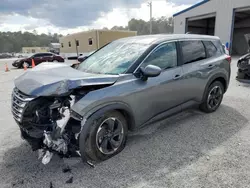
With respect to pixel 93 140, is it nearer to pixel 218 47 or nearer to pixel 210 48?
pixel 210 48

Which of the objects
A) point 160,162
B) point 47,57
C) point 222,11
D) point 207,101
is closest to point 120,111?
point 160,162

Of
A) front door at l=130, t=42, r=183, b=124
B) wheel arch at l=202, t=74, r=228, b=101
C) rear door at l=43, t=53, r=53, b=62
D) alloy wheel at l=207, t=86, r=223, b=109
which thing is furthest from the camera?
rear door at l=43, t=53, r=53, b=62

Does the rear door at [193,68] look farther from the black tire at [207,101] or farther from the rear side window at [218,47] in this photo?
the rear side window at [218,47]

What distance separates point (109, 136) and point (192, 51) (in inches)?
92.4

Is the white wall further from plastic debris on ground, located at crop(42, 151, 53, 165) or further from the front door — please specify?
plastic debris on ground, located at crop(42, 151, 53, 165)

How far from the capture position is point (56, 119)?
99.7 inches

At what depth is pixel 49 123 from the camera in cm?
254

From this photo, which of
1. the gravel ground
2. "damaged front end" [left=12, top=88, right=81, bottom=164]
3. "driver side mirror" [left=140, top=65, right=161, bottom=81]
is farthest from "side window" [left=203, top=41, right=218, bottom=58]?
"damaged front end" [left=12, top=88, right=81, bottom=164]

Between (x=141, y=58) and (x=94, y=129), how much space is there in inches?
51.1

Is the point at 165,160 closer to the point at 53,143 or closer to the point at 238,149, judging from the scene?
the point at 238,149

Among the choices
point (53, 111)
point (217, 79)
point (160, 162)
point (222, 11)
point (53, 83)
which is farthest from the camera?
point (222, 11)

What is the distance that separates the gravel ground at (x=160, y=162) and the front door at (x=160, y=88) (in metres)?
0.53

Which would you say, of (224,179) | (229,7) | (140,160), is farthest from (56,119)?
(229,7)

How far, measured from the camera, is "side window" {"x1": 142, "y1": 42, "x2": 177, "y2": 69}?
3.09 meters
